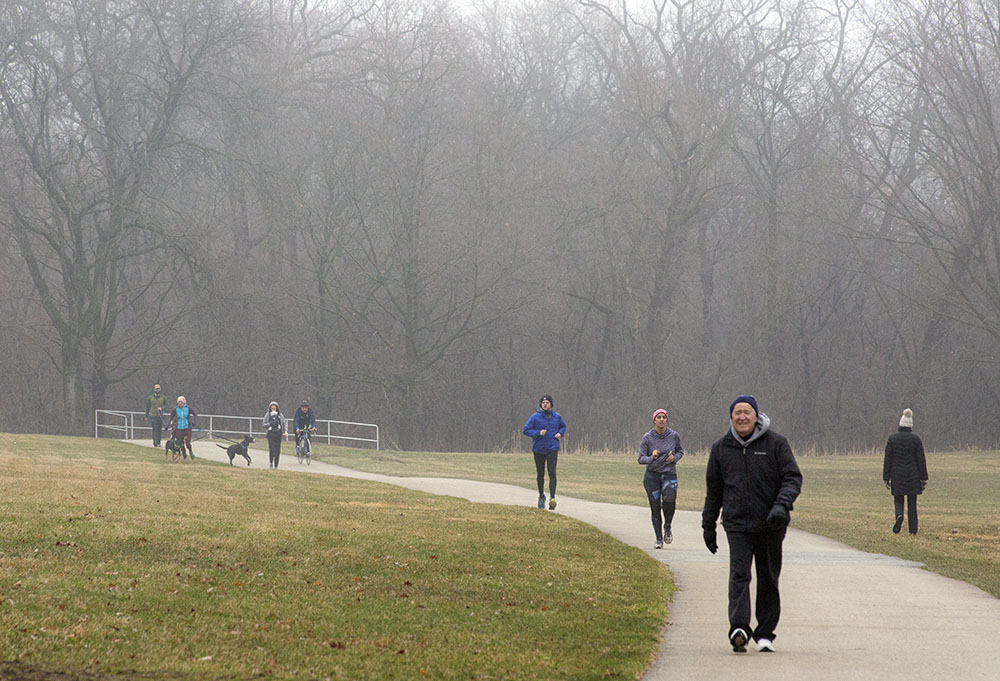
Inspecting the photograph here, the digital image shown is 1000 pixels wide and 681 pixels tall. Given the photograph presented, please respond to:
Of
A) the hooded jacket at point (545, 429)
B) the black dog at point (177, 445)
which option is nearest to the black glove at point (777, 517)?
the hooded jacket at point (545, 429)

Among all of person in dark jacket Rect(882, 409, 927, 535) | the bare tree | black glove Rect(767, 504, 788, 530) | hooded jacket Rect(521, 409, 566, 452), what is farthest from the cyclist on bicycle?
black glove Rect(767, 504, 788, 530)

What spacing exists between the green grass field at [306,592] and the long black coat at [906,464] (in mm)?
4498

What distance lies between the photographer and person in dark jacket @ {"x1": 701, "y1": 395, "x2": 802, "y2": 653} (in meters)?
9.72

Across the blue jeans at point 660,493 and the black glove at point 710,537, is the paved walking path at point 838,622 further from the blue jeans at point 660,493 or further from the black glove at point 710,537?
the black glove at point 710,537

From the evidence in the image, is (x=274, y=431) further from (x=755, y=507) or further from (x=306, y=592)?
(x=755, y=507)

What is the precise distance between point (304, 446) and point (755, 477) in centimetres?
2807

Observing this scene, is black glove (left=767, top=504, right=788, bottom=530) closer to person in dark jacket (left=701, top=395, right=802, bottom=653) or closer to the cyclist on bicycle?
person in dark jacket (left=701, top=395, right=802, bottom=653)

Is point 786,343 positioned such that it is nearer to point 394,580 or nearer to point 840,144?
point 840,144

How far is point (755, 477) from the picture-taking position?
974 centimetres

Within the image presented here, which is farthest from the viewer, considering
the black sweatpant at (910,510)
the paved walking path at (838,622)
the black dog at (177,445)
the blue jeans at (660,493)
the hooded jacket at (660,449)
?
the black dog at (177,445)

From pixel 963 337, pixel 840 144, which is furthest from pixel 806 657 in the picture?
pixel 963 337

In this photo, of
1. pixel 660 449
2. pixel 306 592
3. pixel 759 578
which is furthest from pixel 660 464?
pixel 759 578

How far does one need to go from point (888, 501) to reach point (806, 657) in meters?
21.1

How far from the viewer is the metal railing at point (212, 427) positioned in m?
47.8
